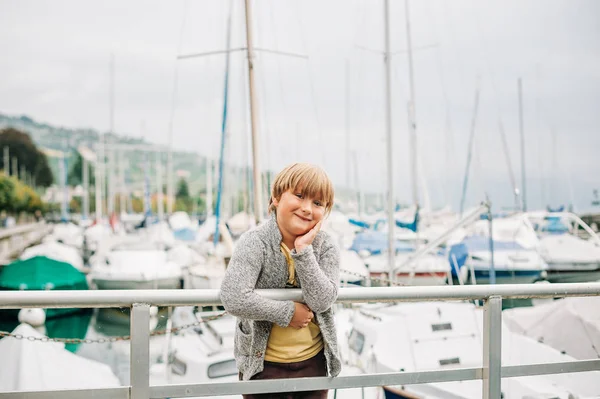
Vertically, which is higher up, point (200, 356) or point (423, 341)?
point (423, 341)

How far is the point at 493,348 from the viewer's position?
8.61ft

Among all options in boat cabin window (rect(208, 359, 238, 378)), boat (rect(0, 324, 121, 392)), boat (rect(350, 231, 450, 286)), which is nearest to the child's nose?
boat (rect(0, 324, 121, 392))

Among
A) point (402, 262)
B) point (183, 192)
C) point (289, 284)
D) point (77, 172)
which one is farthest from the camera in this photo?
point (183, 192)

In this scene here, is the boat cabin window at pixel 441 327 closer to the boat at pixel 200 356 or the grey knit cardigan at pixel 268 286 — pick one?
the boat at pixel 200 356

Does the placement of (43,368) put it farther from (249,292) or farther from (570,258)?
(570,258)

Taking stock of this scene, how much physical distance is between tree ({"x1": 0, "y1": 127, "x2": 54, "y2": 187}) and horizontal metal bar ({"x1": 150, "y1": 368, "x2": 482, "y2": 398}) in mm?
121854

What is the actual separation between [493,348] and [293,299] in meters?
1.08

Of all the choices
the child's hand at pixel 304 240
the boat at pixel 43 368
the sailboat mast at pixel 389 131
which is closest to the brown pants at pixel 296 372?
the child's hand at pixel 304 240

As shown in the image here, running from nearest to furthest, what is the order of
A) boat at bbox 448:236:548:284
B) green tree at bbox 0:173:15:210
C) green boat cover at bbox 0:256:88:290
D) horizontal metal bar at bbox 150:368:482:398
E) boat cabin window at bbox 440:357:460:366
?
horizontal metal bar at bbox 150:368:482:398
boat cabin window at bbox 440:357:460:366
green boat cover at bbox 0:256:88:290
boat at bbox 448:236:548:284
green tree at bbox 0:173:15:210

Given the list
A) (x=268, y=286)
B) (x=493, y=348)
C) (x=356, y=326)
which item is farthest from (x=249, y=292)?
(x=356, y=326)

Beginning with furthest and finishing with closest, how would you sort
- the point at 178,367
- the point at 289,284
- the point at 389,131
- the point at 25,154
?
the point at 25,154, the point at 389,131, the point at 178,367, the point at 289,284

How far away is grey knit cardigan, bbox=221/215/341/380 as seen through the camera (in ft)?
6.96

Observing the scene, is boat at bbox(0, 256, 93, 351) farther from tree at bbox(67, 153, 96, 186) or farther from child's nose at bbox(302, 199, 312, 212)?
tree at bbox(67, 153, 96, 186)

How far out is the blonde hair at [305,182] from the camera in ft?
7.32
